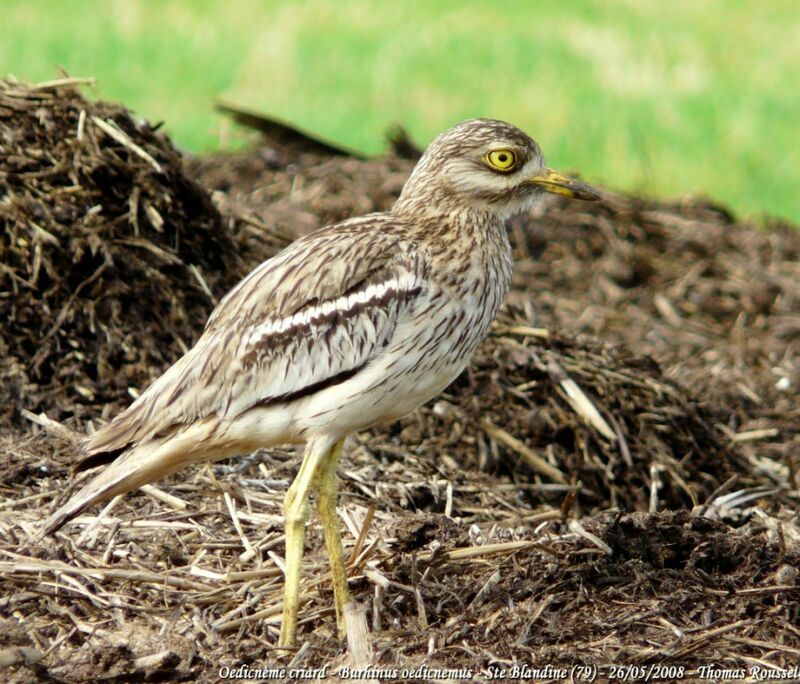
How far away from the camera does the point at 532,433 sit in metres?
6.45

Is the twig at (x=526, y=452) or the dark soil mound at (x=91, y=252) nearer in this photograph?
the dark soil mound at (x=91, y=252)

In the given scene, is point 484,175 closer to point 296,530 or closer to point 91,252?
point 296,530

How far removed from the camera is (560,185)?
519cm

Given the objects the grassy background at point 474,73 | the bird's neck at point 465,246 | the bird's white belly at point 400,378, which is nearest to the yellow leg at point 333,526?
the bird's white belly at point 400,378

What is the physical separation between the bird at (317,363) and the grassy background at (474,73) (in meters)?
6.28

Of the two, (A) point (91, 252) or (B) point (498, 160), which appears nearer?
(B) point (498, 160)

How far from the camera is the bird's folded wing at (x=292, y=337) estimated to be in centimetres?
468

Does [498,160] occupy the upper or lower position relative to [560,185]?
upper

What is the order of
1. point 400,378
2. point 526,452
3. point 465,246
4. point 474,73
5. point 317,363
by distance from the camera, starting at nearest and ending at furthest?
point 400,378, point 317,363, point 465,246, point 526,452, point 474,73

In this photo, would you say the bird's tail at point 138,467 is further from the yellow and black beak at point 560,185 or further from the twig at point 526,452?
the twig at point 526,452

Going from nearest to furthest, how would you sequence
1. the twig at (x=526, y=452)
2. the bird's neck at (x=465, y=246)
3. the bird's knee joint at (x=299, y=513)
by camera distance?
the bird's knee joint at (x=299, y=513) → the bird's neck at (x=465, y=246) → the twig at (x=526, y=452)

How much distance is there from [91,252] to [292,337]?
1967 millimetres

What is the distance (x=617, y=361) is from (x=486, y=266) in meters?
2.14

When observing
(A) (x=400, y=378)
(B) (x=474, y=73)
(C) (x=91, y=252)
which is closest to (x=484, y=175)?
(A) (x=400, y=378)
